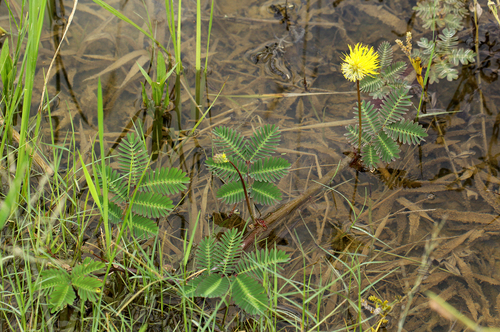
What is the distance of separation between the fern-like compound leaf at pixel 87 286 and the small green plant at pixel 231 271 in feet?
1.34

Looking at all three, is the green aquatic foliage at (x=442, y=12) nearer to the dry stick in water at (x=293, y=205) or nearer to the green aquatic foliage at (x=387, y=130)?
the green aquatic foliage at (x=387, y=130)

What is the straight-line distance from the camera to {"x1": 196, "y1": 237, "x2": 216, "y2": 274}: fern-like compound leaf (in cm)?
175

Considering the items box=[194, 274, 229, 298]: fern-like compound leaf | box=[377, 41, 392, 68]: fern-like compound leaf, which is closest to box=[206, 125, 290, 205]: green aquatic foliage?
box=[194, 274, 229, 298]: fern-like compound leaf

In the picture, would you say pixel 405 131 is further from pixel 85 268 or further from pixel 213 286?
pixel 85 268

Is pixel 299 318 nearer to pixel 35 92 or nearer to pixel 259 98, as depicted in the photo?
pixel 259 98

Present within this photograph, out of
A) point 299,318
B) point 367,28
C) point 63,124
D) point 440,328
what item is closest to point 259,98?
point 367,28

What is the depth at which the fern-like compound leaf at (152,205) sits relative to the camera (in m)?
1.79

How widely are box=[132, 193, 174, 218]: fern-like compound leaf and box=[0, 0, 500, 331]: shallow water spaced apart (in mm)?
287

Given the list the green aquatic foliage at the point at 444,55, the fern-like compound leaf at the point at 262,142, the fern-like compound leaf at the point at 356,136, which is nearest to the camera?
the fern-like compound leaf at the point at 262,142

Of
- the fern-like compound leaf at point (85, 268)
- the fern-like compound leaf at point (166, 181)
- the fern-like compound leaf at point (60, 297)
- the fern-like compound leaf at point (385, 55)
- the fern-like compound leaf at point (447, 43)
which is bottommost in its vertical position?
the fern-like compound leaf at point (60, 297)

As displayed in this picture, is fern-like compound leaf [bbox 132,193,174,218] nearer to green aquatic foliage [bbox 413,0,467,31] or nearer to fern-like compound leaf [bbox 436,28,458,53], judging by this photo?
fern-like compound leaf [bbox 436,28,458,53]

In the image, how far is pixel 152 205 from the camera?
180 centimetres

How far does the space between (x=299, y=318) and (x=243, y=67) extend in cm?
184

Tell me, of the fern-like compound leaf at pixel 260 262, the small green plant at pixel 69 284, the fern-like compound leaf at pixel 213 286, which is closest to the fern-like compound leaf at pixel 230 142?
the fern-like compound leaf at pixel 260 262
